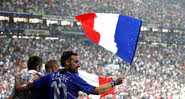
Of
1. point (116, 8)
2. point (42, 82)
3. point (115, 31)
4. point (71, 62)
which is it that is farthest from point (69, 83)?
point (116, 8)

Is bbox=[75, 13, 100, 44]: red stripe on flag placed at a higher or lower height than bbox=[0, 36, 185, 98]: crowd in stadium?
higher

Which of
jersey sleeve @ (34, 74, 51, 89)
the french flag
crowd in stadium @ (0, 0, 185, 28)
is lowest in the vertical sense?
crowd in stadium @ (0, 0, 185, 28)

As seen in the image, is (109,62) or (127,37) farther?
(109,62)

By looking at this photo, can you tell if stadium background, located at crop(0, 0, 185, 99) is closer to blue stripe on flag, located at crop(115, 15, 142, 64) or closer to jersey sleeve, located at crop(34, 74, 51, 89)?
blue stripe on flag, located at crop(115, 15, 142, 64)

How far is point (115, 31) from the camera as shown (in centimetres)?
441

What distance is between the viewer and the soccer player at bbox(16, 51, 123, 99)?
136 inches

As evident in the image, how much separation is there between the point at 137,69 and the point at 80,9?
35.0 ft

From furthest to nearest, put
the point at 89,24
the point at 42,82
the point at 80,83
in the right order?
the point at 89,24, the point at 42,82, the point at 80,83

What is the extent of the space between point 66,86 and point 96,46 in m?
31.1

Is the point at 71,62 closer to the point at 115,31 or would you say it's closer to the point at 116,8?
the point at 115,31

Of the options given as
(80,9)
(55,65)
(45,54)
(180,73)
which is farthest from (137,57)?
(55,65)

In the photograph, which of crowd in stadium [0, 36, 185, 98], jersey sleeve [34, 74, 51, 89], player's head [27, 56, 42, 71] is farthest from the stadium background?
jersey sleeve [34, 74, 51, 89]

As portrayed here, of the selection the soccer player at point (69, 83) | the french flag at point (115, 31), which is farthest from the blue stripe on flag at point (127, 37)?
the soccer player at point (69, 83)

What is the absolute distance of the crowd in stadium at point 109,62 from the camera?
76.0ft
